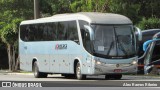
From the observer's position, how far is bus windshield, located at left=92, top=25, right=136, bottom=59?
24891 millimetres

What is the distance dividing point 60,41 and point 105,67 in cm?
407

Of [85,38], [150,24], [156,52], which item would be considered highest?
[150,24]

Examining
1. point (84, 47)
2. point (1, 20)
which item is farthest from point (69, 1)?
point (84, 47)

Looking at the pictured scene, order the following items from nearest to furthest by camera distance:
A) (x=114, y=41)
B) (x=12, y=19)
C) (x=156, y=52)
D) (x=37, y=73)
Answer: (x=114, y=41) → (x=156, y=52) → (x=37, y=73) → (x=12, y=19)

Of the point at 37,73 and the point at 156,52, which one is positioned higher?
the point at 156,52

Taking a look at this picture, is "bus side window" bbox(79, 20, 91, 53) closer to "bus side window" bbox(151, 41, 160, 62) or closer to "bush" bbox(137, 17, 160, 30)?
"bus side window" bbox(151, 41, 160, 62)

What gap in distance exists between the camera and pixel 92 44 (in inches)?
977

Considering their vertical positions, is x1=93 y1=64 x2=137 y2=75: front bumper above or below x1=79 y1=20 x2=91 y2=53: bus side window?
below

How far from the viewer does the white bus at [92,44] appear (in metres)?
24.8

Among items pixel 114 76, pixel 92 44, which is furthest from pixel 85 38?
pixel 114 76

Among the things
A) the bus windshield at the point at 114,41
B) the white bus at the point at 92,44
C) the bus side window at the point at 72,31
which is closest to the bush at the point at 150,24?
the white bus at the point at 92,44

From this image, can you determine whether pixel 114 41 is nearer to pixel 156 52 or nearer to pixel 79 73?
pixel 79 73

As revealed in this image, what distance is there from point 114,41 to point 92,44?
116 cm

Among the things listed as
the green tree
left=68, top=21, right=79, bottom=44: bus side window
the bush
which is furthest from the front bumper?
the green tree
